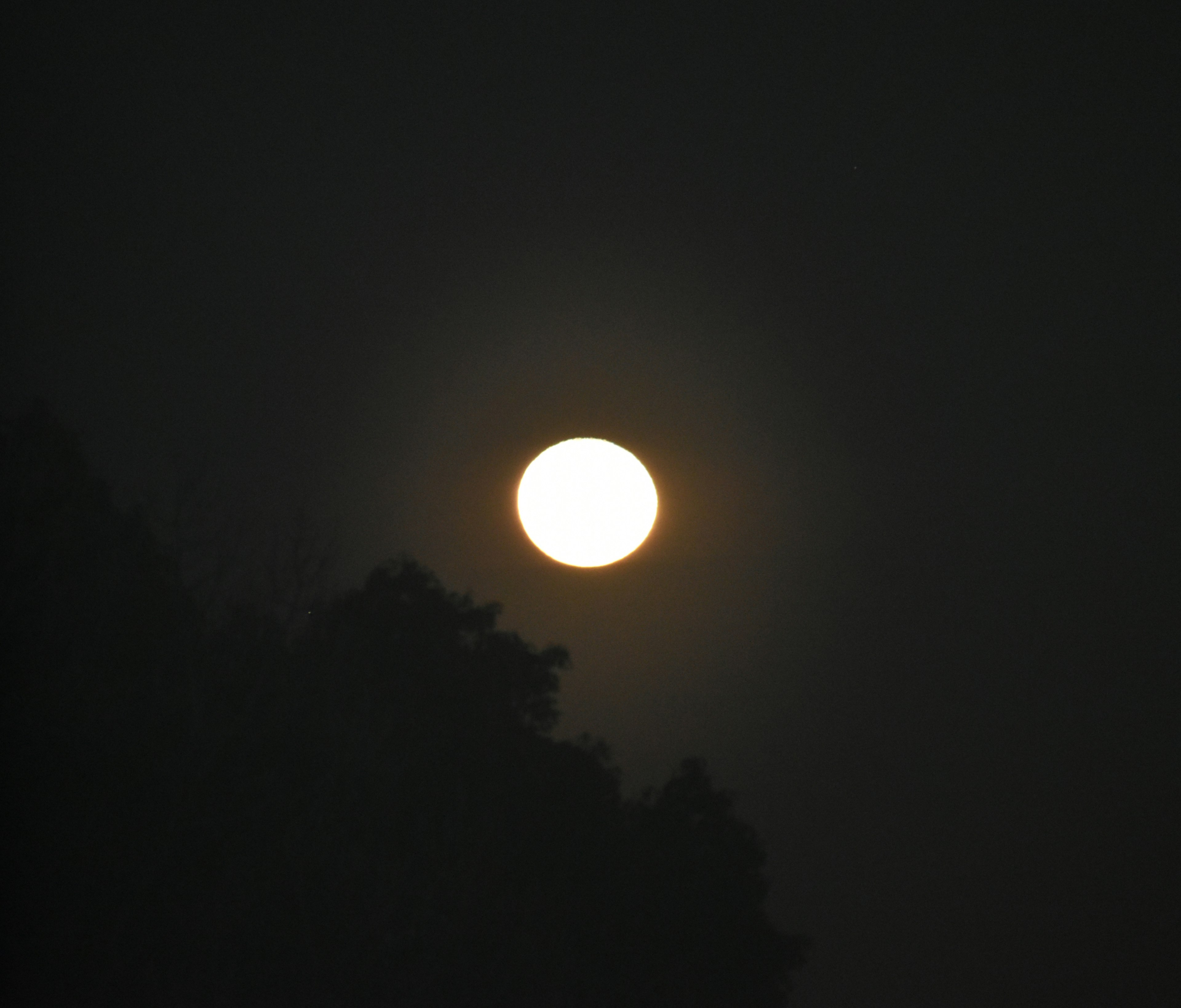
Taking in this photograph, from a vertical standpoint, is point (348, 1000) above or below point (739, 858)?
below

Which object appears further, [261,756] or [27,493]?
[261,756]

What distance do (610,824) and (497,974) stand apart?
20.8ft

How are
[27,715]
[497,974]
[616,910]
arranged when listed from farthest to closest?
[616,910]
[497,974]
[27,715]

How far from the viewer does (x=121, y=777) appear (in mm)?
11250

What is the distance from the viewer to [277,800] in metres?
13.2

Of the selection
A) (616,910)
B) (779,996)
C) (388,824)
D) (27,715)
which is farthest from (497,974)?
(779,996)

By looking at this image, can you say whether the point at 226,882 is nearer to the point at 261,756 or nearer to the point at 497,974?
the point at 261,756

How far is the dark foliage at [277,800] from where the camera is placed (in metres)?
10.6

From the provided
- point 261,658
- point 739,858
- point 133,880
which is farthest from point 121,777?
point 739,858

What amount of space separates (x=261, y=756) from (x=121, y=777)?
7.40ft

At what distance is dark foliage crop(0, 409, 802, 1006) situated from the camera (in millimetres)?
10562

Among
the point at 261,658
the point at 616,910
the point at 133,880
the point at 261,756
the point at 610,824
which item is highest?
the point at 610,824

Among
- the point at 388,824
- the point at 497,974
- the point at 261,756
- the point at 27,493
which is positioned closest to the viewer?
the point at 27,493

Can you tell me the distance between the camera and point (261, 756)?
13352 millimetres
